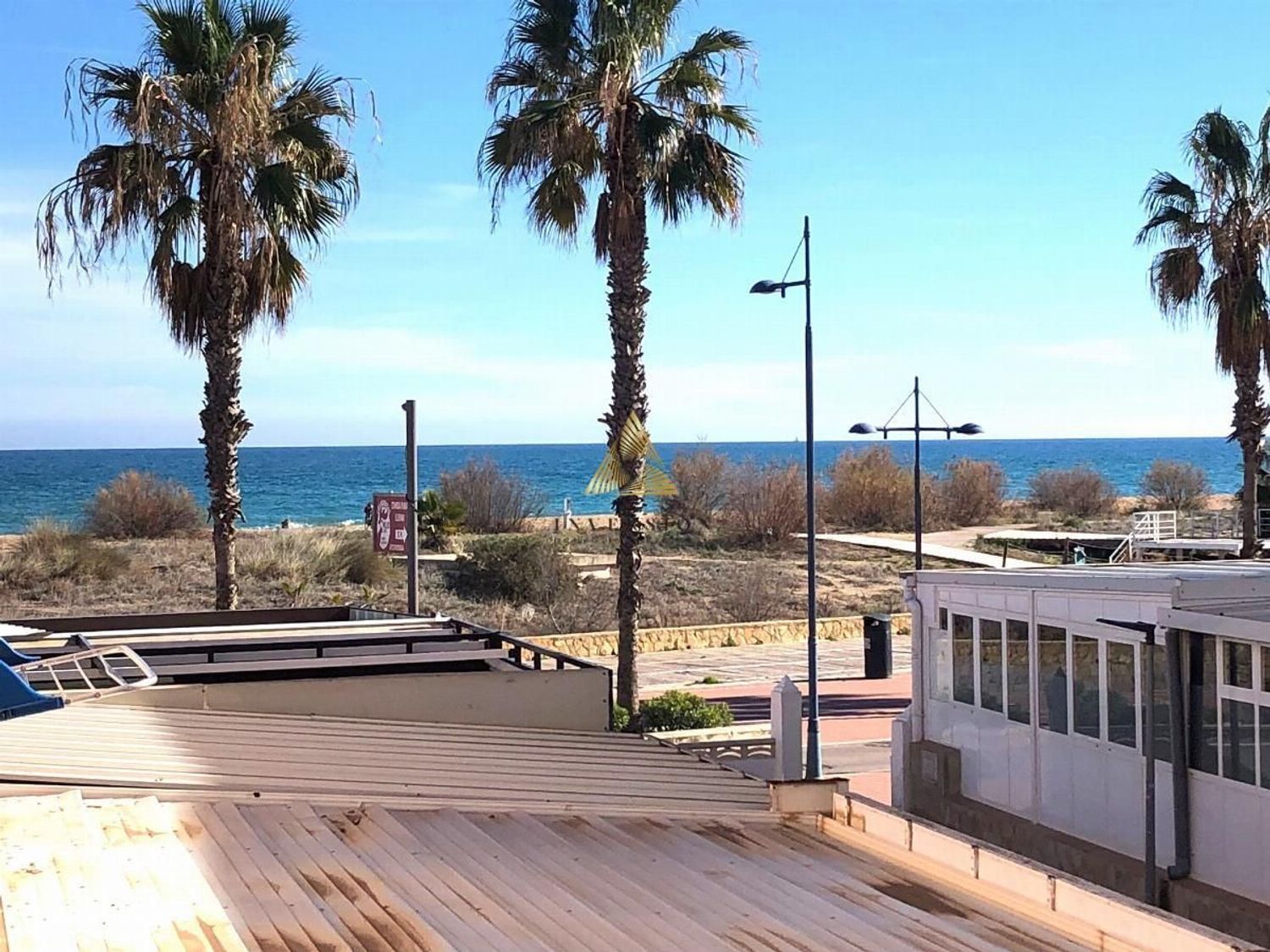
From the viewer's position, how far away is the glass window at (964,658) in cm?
1365

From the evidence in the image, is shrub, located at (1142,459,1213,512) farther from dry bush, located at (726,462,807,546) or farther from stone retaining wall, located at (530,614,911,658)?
stone retaining wall, located at (530,614,911,658)

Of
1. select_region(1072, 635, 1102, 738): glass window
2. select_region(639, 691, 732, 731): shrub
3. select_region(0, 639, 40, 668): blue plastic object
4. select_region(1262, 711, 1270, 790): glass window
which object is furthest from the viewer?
select_region(639, 691, 732, 731): shrub

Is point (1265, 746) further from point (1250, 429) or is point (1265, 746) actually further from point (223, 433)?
point (1250, 429)

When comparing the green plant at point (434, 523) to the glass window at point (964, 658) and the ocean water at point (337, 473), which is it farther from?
the glass window at point (964, 658)

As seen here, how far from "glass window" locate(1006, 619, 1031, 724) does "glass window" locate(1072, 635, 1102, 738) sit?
0.67 meters

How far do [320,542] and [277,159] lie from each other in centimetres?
1912

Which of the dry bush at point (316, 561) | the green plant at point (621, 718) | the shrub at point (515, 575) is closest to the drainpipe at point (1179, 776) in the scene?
the green plant at point (621, 718)

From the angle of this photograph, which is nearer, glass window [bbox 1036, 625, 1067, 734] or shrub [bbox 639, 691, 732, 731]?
glass window [bbox 1036, 625, 1067, 734]

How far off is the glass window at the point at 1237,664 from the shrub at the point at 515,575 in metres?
22.4

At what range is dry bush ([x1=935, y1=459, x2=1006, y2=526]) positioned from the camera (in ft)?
197

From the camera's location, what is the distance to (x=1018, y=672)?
12.9m

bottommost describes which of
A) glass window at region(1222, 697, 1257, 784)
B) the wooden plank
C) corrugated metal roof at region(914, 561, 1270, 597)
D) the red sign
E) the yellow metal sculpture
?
glass window at region(1222, 697, 1257, 784)

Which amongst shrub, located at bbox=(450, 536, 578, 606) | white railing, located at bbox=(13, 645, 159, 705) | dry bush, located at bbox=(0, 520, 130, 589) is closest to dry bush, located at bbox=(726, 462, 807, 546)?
shrub, located at bbox=(450, 536, 578, 606)

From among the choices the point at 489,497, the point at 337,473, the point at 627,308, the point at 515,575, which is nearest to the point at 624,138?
the point at 627,308
